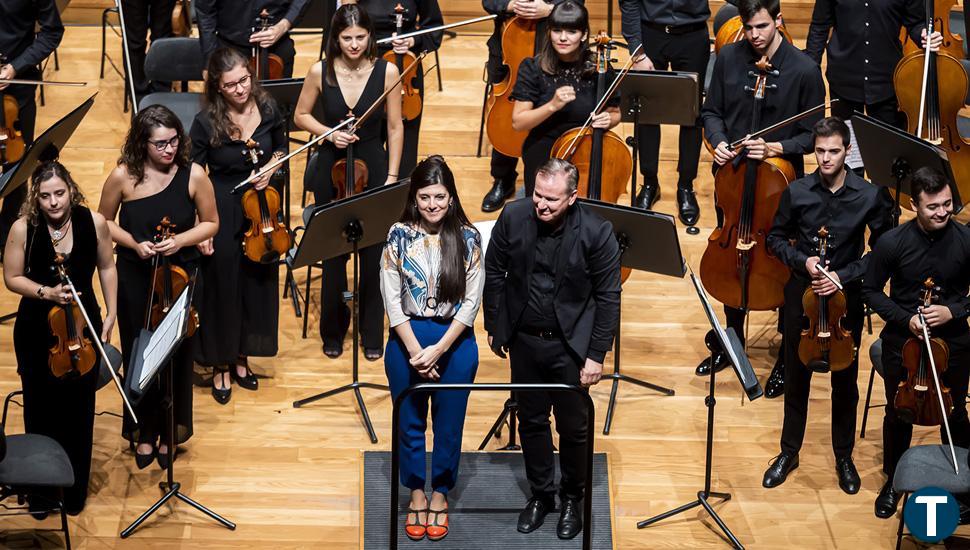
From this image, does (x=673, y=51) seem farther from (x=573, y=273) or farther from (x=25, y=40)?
(x=25, y=40)

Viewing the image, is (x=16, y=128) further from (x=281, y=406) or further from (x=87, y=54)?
(x=87, y=54)

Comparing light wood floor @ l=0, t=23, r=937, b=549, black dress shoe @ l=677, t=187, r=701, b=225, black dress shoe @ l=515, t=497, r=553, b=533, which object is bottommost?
light wood floor @ l=0, t=23, r=937, b=549

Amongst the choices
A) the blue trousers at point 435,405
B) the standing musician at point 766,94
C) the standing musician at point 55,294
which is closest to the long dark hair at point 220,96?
the standing musician at point 55,294

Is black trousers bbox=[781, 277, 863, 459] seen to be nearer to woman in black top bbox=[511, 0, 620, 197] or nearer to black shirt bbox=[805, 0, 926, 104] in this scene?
woman in black top bbox=[511, 0, 620, 197]

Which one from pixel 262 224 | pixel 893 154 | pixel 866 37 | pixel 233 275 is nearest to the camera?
pixel 893 154

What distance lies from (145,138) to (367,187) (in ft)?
3.33

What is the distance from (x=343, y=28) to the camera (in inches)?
215

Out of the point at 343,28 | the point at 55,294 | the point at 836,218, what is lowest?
the point at 55,294

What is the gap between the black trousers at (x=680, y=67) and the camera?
6520 millimetres

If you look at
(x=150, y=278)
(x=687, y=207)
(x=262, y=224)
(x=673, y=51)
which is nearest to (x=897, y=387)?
(x=687, y=207)

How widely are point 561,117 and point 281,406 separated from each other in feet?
5.13

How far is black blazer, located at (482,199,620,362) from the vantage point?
179 inches

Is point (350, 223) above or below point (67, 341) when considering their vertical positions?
above

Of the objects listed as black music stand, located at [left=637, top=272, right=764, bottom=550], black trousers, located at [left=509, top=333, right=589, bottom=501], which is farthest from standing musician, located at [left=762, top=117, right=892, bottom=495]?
black trousers, located at [left=509, top=333, right=589, bottom=501]
